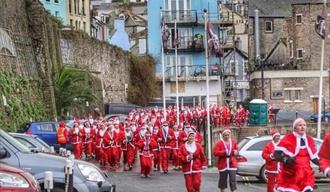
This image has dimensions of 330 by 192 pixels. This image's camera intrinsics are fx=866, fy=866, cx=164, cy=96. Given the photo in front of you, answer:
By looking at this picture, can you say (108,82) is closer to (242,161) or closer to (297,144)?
(242,161)

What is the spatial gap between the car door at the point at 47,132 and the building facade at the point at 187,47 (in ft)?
109

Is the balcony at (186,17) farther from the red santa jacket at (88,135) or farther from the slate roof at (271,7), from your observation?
the red santa jacket at (88,135)

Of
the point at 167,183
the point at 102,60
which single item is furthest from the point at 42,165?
the point at 102,60

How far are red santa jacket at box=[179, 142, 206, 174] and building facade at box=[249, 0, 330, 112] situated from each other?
49.4 meters

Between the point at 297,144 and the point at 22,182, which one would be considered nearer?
the point at 22,182

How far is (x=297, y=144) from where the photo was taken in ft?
42.4

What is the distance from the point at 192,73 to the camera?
71875 mm

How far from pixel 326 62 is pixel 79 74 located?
100 feet

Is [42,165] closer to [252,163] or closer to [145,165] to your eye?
[252,163]

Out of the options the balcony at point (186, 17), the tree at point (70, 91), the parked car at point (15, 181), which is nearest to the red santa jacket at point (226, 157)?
the parked car at point (15, 181)

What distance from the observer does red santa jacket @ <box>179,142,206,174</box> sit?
19516mm

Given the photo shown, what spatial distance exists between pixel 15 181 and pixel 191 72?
61.9 m

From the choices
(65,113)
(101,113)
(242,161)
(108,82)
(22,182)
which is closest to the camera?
(22,182)

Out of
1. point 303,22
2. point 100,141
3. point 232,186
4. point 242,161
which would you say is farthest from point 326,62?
point 232,186
